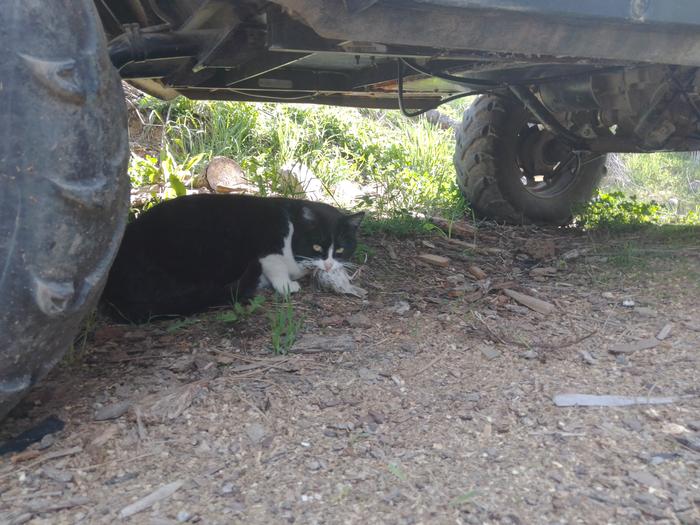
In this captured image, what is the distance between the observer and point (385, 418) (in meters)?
1.80

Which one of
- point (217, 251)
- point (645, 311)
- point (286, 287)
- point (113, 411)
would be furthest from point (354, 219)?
point (113, 411)

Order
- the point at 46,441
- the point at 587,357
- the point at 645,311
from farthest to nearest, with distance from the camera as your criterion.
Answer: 1. the point at 645,311
2. the point at 587,357
3. the point at 46,441

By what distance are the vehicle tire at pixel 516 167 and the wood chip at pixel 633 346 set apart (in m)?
1.90

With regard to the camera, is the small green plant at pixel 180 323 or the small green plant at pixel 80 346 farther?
the small green plant at pixel 180 323

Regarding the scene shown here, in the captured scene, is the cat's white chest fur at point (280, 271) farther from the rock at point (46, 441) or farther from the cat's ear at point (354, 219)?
the rock at point (46, 441)

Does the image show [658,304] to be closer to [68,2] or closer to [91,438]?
[91,438]

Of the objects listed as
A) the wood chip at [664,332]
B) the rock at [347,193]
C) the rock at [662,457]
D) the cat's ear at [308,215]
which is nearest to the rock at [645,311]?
the wood chip at [664,332]

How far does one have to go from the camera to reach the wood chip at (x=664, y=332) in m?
2.31

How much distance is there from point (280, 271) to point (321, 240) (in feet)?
1.06

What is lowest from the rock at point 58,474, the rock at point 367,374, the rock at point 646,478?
the rock at point 58,474

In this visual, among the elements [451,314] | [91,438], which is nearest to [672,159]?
[451,314]

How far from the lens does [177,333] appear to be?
2402 millimetres

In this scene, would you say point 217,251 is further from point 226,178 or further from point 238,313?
point 226,178

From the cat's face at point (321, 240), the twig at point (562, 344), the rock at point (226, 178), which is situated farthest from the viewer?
the rock at point (226, 178)
